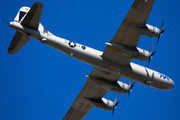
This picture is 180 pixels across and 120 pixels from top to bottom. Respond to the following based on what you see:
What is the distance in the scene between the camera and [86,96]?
104 ft

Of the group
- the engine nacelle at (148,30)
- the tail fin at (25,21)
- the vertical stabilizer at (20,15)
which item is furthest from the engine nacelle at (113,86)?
the vertical stabilizer at (20,15)

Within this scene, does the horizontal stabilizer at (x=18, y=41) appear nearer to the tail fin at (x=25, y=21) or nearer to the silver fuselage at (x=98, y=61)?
the tail fin at (x=25, y=21)

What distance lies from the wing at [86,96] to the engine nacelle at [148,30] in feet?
23.0

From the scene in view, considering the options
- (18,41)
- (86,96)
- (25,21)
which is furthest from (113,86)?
(25,21)

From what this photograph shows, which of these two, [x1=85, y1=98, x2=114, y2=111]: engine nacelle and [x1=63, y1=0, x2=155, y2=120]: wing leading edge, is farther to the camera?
[x1=85, y1=98, x2=114, y2=111]: engine nacelle

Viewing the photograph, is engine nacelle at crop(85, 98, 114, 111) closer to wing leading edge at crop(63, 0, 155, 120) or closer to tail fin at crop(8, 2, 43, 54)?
wing leading edge at crop(63, 0, 155, 120)

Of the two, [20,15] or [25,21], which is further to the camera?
[20,15]

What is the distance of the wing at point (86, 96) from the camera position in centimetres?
2936

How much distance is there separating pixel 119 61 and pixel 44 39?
8427 millimetres

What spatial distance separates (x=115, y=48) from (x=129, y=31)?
7.71ft

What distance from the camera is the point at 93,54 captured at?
2605cm

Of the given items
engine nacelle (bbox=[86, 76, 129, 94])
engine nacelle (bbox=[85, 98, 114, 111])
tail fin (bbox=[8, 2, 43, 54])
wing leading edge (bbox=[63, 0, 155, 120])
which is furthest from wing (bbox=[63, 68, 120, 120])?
tail fin (bbox=[8, 2, 43, 54])

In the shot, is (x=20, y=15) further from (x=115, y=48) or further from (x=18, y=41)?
(x=115, y=48)

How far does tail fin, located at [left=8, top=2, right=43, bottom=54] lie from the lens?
24328mm
